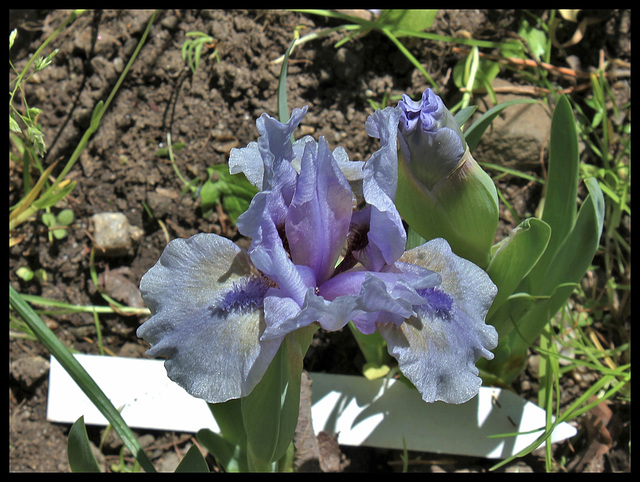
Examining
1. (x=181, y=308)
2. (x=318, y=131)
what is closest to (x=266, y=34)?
(x=318, y=131)

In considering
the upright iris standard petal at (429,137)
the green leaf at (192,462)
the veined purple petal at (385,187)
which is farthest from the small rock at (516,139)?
the green leaf at (192,462)

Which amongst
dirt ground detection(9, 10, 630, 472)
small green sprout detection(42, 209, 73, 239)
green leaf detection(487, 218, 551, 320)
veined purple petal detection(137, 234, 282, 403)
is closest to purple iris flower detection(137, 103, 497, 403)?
veined purple petal detection(137, 234, 282, 403)

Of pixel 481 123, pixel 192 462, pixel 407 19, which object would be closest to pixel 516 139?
pixel 407 19

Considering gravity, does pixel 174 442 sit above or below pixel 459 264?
below

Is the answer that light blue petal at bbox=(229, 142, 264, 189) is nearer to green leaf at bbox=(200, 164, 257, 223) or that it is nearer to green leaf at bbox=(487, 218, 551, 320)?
green leaf at bbox=(487, 218, 551, 320)

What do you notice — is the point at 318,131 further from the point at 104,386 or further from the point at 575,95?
the point at 104,386
